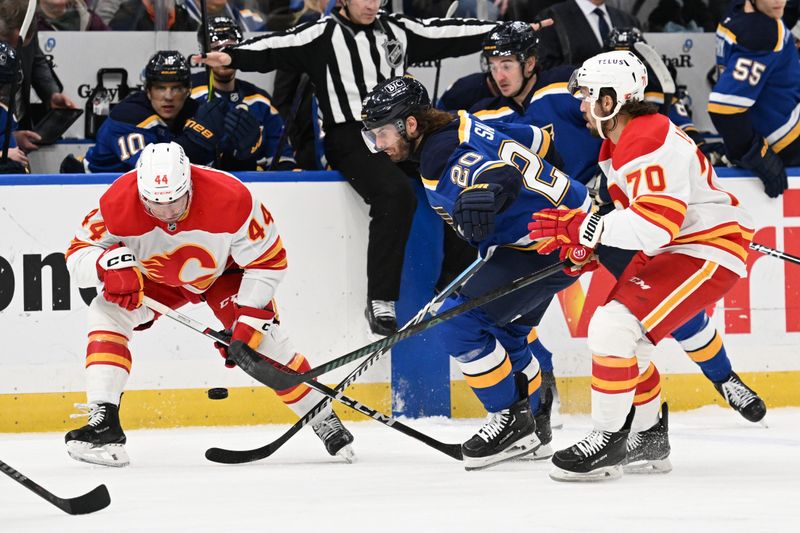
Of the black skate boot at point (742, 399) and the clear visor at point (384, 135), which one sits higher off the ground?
the clear visor at point (384, 135)

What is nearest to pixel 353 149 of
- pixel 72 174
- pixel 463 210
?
pixel 72 174

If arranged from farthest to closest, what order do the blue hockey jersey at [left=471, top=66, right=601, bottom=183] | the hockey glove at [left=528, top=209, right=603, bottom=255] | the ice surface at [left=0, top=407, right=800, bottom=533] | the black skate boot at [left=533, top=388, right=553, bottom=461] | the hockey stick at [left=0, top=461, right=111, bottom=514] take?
1. the blue hockey jersey at [left=471, top=66, right=601, bottom=183]
2. the black skate boot at [left=533, top=388, right=553, bottom=461]
3. the hockey glove at [left=528, top=209, right=603, bottom=255]
4. the hockey stick at [left=0, top=461, right=111, bottom=514]
5. the ice surface at [left=0, top=407, right=800, bottom=533]

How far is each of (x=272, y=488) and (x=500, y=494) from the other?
642mm

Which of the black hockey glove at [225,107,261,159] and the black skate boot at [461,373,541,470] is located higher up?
the black hockey glove at [225,107,261,159]

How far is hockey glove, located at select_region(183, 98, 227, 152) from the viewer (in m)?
4.81

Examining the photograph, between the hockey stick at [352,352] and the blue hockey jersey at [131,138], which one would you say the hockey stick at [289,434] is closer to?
the hockey stick at [352,352]

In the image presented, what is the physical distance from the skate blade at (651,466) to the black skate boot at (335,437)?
0.87 meters

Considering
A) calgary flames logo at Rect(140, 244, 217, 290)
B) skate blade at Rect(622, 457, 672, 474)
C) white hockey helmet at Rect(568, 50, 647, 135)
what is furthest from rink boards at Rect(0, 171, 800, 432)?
white hockey helmet at Rect(568, 50, 647, 135)

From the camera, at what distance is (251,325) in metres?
3.93

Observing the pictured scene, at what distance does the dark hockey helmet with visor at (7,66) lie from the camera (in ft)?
16.1

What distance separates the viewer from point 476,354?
3.89m

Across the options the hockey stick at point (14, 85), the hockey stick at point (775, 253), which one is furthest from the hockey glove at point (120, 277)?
the hockey stick at point (775, 253)

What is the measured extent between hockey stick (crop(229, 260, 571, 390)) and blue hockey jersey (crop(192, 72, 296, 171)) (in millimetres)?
1337

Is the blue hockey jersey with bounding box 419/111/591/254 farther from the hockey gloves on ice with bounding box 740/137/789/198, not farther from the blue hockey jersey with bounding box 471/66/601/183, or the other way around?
the hockey gloves on ice with bounding box 740/137/789/198
